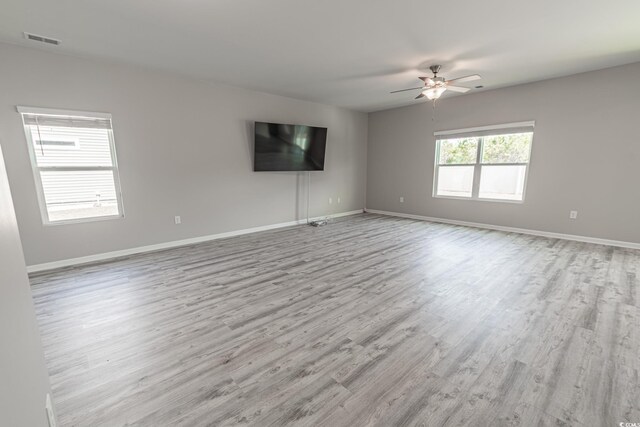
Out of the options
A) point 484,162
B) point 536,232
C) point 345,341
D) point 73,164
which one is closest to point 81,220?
point 73,164

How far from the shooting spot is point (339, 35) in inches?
115

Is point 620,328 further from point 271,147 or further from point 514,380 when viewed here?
point 271,147

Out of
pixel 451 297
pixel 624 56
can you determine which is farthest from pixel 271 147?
pixel 624 56

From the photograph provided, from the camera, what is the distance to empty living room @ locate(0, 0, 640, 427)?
1.54 metres

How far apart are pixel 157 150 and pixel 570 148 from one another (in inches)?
263

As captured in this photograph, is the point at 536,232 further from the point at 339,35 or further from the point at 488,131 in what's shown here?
the point at 339,35

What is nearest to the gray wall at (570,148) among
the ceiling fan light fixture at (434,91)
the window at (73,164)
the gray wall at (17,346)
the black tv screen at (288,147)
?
the ceiling fan light fixture at (434,91)

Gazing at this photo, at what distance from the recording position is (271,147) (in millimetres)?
5195

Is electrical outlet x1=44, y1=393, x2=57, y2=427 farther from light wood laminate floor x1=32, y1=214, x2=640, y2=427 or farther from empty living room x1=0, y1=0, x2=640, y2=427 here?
light wood laminate floor x1=32, y1=214, x2=640, y2=427

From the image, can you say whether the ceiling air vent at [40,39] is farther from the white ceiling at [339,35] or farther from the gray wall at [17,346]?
the gray wall at [17,346]

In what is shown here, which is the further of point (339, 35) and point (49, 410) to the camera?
point (339, 35)

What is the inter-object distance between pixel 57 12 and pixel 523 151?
670 centimetres

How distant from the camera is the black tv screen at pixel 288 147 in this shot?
16.7ft

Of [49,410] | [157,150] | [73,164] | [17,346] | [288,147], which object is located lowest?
[49,410]
